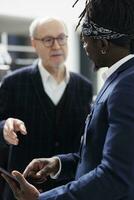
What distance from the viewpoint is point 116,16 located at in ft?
3.69

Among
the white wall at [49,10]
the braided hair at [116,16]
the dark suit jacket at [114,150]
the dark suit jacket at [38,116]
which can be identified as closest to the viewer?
the dark suit jacket at [114,150]

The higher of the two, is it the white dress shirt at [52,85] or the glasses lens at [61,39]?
the glasses lens at [61,39]

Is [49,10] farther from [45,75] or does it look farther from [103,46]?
[103,46]

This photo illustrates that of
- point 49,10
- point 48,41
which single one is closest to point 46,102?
point 48,41

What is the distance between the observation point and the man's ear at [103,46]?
45.6 inches

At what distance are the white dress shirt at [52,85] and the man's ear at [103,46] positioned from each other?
101cm

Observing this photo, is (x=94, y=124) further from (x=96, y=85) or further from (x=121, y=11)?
(x=96, y=85)

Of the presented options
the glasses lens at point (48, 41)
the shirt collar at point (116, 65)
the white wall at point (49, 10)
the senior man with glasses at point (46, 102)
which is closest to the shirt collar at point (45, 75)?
the senior man with glasses at point (46, 102)

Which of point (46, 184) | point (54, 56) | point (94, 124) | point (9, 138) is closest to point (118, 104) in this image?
point (94, 124)

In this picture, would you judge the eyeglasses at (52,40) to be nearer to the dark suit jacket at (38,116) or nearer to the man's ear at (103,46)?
the dark suit jacket at (38,116)

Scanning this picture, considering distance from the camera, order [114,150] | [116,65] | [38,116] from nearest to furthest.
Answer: [114,150] < [116,65] < [38,116]

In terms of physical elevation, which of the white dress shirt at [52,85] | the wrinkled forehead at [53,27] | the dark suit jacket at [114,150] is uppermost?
the wrinkled forehead at [53,27]

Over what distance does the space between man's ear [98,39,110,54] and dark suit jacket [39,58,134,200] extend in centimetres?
7

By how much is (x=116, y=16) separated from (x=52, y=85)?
1.12 meters
